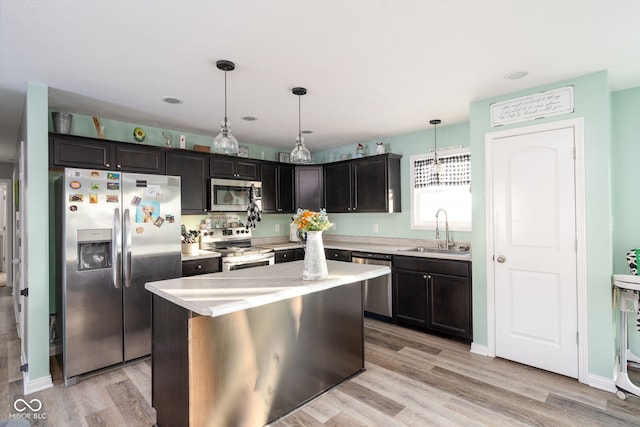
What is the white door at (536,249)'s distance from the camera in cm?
282

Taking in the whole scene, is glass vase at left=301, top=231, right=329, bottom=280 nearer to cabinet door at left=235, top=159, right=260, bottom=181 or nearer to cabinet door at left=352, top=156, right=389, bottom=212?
cabinet door at left=352, top=156, right=389, bottom=212

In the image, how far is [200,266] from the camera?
377 centimetres

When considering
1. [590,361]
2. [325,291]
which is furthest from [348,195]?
[590,361]

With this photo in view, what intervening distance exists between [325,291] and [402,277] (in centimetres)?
172

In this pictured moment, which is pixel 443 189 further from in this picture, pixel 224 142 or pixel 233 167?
pixel 224 142

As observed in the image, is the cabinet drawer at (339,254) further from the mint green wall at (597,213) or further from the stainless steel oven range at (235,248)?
the mint green wall at (597,213)

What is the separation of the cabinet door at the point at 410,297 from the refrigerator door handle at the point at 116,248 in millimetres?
Result: 2906

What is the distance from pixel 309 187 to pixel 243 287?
3288mm

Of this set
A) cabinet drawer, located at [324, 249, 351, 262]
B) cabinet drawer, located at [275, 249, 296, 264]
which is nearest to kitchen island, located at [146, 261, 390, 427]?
cabinet drawer, located at [324, 249, 351, 262]

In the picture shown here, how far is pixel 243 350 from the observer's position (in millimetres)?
2078

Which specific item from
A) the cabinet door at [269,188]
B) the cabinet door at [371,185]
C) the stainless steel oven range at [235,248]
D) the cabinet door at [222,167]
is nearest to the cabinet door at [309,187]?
the cabinet door at [269,188]

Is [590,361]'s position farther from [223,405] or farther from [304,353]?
[223,405]

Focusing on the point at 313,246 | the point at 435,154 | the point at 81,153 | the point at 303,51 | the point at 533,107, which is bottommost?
the point at 313,246

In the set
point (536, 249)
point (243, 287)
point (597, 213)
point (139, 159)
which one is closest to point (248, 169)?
point (139, 159)
